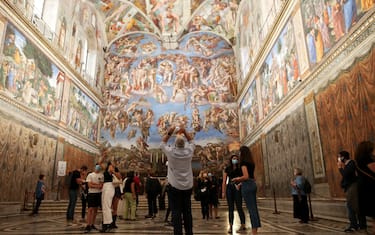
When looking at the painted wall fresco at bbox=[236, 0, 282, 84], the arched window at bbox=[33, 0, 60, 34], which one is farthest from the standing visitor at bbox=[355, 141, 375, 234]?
the arched window at bbox=[33, 0, 60, 34]

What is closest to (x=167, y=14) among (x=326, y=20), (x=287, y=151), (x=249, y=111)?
(x=249, y=111)

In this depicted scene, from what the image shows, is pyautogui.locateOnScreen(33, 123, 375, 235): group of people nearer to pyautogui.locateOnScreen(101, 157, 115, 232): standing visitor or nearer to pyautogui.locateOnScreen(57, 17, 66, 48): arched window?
pyautogui.locateOnScreen(101, 157, 115, 232): standing visitor

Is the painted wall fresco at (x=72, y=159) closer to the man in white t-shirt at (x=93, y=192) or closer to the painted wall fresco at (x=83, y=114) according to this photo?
the painted wall fresco at (x=83, y=114)

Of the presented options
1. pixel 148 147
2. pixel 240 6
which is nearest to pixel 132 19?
pixel 240 6

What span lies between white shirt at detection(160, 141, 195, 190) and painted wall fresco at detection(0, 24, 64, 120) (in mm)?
9974

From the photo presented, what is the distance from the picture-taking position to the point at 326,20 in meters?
8.02

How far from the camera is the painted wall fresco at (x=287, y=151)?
9.24m

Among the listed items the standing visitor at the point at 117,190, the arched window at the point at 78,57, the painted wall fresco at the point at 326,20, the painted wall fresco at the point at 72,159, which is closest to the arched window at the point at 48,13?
the arched window at the point at 78,57

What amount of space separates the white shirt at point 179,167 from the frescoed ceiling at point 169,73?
1746cm

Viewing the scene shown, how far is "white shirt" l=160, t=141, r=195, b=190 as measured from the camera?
352 centimetres

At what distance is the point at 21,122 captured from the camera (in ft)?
38.3

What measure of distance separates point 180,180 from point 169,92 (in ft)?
64.5

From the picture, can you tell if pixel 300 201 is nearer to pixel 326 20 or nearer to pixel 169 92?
pixel 326 20

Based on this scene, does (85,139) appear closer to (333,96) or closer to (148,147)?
(148,147)
